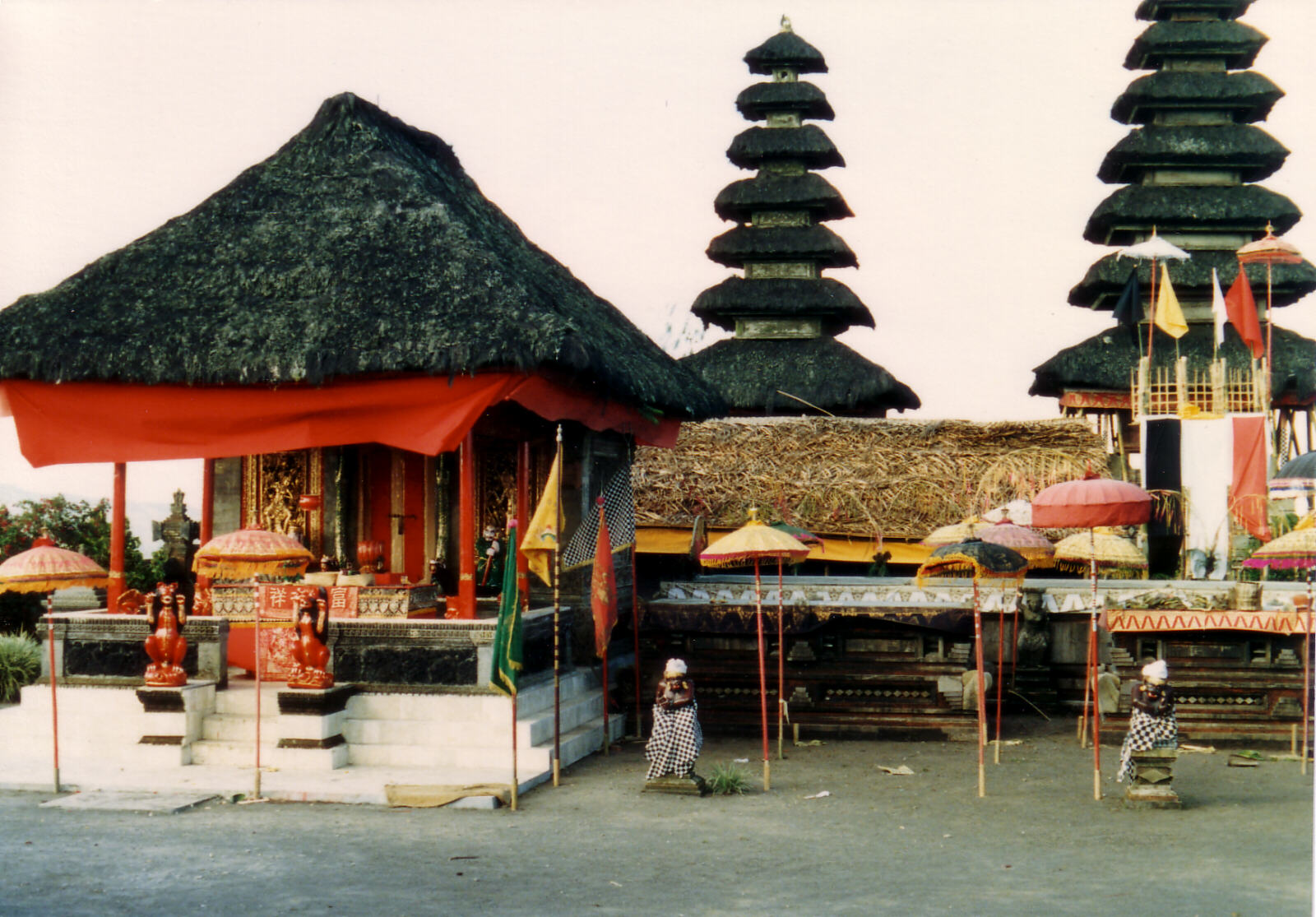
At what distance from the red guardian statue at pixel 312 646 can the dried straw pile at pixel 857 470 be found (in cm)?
722

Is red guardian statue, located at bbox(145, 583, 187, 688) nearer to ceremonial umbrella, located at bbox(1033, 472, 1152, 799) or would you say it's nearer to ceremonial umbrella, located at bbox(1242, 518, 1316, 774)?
ceremonial umbrella, located at bbox(1033, 472, 1152, 799)

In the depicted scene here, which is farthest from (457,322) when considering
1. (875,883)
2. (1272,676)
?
(1272,676)

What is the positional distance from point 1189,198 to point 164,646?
23393mm

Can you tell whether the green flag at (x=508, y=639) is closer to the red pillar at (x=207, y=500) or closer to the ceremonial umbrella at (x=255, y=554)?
the ceremonial umbrella at (x=255, y=554)

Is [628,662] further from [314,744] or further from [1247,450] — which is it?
[1247,450]

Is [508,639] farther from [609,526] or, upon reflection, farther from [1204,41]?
[1204,41]

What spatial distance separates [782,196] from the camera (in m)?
Result: 29.8

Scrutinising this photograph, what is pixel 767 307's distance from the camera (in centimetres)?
2934

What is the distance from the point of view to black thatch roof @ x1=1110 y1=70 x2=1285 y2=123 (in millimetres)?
28469

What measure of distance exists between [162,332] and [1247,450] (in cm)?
1478

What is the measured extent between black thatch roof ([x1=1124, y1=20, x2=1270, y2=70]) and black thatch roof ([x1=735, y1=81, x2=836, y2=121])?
21.6 feet

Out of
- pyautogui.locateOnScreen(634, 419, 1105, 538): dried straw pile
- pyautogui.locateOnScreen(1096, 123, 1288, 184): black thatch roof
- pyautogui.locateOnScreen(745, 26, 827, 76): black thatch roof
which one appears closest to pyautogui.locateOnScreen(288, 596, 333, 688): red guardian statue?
pyautogui.locateOnScreen(634, 419, 1105, 538): dried straw pile

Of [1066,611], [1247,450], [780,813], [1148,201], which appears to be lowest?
[780,813]

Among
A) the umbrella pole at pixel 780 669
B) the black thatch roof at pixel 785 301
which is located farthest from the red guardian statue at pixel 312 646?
the black thatch roof at pixel 785 301
